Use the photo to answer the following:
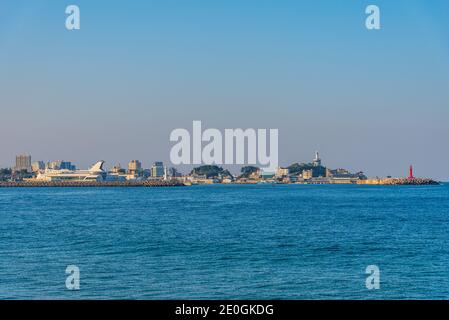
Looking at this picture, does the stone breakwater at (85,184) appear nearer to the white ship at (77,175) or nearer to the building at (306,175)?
the white ship at (77,175)

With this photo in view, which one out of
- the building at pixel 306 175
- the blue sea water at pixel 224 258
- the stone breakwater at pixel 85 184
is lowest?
the blue sea water at pixel 224 258

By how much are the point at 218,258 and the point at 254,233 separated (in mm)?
6793

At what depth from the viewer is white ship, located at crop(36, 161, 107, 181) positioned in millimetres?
102812

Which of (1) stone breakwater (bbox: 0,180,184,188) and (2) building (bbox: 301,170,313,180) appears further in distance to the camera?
(2) building (bbox: 301,170,313,180)

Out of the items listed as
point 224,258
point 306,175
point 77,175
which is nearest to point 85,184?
point 77,175

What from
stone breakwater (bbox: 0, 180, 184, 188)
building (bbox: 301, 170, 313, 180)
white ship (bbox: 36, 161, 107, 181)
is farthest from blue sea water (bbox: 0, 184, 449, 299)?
Result: building (bbox: 301, 170, 313, 180)

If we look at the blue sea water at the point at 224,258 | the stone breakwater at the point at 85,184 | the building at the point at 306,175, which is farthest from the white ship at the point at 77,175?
the blue sea water at the point at 224,258

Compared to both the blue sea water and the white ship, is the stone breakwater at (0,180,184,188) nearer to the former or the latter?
the white ship

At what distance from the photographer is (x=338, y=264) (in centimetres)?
1555

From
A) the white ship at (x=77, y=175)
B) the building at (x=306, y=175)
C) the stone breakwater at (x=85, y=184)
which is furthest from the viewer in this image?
the building at (x=306, y=175)

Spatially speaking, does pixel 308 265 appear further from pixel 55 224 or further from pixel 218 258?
pixel 55 224

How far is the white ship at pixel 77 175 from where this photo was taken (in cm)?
10281
